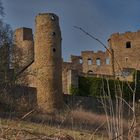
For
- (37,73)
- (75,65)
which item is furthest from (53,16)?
(75,65)

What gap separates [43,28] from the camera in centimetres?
2634

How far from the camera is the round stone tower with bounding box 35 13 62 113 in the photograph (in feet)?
86.4

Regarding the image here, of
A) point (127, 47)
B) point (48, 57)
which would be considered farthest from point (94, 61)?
point (48, 57)

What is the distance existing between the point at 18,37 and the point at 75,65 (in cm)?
726

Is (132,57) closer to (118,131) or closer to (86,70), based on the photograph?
(86,70)

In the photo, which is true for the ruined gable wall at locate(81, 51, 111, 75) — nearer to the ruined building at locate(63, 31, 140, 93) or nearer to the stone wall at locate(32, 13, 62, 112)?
the ruined building at locate(63, 31, 140, 93)

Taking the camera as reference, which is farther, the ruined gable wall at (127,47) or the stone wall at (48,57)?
the ruined gable wall at (127,47)

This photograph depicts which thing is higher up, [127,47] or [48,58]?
[127,47]

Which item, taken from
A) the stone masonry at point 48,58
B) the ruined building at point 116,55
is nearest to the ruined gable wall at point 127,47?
the ruined building at point 116,55

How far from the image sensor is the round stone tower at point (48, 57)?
26.3 meters

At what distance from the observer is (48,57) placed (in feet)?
86.4

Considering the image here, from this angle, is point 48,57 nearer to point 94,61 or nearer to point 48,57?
point 48,57

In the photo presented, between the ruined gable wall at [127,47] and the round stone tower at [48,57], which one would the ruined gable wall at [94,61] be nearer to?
the ruined gable wall at [127,47]

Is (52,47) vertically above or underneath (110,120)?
above
